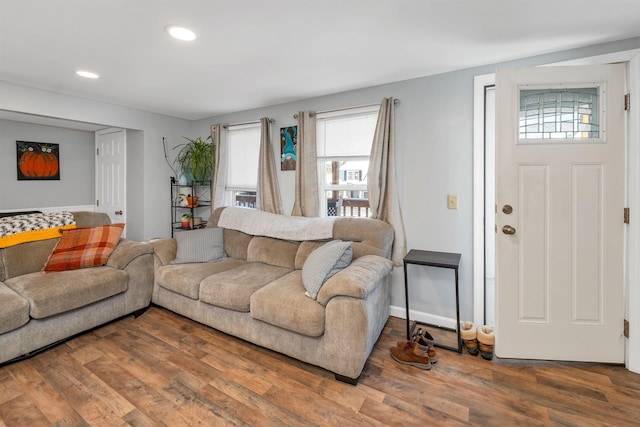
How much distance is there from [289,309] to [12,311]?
1.90 meters

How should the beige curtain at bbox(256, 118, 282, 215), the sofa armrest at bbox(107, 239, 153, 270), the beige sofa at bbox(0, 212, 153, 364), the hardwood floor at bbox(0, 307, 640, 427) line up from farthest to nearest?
the beige curtain at bbox(256, 118, 282, 215) < the sofa armrest at bbox(107, 239, 153, 270) < the beige sofa at bbox(0, 212, 153, 364) < the hardwood floor at bbox(0, 307, 640, 427)

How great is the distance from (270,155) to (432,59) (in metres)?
2.03

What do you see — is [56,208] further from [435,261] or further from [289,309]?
[435,261]

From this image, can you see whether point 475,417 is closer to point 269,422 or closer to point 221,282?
point 269,422

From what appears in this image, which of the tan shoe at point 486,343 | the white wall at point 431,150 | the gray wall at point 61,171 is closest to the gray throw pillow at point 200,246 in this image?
the white wall at point 431,150

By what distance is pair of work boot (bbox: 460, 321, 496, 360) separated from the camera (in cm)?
229

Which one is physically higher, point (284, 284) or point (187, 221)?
point (187, 221)

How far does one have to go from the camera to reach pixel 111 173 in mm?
4551

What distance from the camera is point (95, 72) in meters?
2.74

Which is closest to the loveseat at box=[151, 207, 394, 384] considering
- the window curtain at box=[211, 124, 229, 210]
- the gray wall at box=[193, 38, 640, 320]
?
A: the gray wall at box=[193, 38, 640, 320]

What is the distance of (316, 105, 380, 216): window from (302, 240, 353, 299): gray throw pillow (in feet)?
2.95

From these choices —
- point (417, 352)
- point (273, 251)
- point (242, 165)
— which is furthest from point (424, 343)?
point (242, 165)

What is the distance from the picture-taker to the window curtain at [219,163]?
4.21 m

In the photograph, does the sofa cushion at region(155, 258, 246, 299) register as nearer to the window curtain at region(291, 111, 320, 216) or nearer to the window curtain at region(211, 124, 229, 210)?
the window curtain at region(291, 111, 320, 216)
